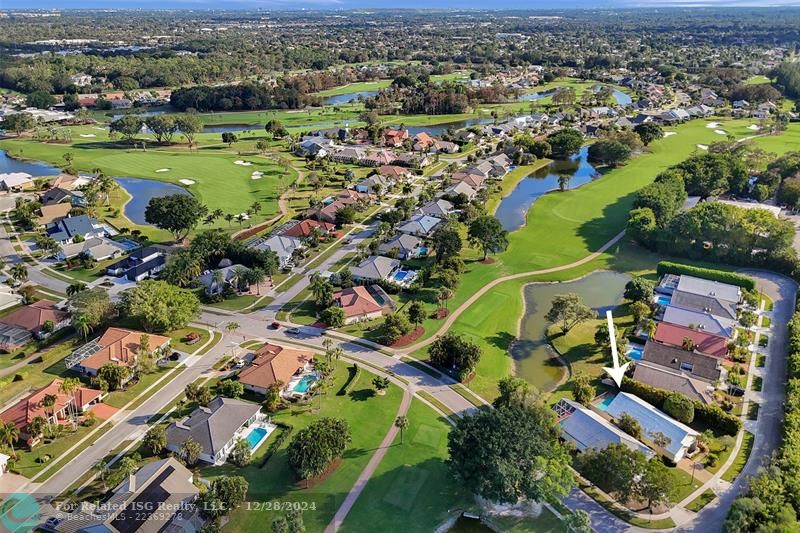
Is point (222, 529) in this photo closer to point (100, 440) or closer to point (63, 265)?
point (100, 440)

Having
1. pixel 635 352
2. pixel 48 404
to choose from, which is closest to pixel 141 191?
pixel 48 404

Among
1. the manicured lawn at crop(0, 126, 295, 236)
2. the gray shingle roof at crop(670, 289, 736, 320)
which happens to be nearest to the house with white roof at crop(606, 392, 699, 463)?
the gray shingle roof at crop(670, 289, 736, 320)

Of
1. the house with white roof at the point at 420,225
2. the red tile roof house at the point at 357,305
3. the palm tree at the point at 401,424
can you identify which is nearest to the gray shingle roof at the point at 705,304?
the red tile roof house at the point at 357,305

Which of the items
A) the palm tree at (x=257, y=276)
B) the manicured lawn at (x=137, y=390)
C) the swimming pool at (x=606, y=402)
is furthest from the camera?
the palm tree at (x=257, y=276)

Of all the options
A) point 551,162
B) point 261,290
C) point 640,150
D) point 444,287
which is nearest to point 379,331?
point 444,287

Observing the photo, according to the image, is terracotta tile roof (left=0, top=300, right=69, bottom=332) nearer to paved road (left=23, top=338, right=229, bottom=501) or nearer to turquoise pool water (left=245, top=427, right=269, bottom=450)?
paved road (left=23, top=338, right=229, bottom=501)

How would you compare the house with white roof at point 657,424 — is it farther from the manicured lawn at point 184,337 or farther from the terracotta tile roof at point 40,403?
the terracotta tile roof at point 40,403

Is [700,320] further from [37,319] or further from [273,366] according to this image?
[37,319]
